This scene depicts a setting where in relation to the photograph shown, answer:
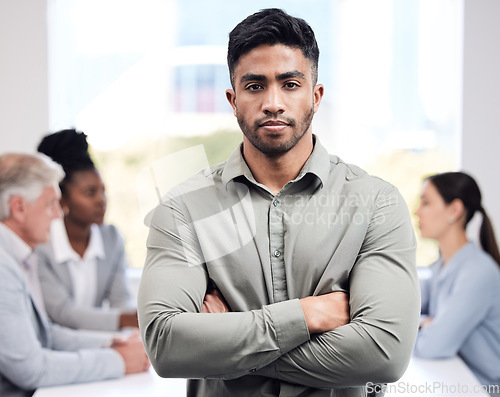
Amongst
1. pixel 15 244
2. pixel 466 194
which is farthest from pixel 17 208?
pixel 466 194

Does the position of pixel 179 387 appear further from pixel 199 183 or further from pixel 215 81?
pixel 215 81

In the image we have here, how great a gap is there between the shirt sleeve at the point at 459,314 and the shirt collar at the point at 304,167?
117 centimetres

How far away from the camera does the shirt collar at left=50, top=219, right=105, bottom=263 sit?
2.61 meters

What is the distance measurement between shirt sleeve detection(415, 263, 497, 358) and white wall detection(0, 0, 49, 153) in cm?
238

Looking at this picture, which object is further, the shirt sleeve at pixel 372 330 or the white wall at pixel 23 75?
the white wall at pixel 23 75

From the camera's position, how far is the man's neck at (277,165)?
1.22m

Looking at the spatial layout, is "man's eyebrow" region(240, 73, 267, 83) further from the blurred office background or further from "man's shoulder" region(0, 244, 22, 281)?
the blurred office background

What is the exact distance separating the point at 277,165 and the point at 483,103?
2.31m

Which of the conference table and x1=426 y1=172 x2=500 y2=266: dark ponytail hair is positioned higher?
x1=426 y1=172 x2=500 y2=266: dark ponytail hair

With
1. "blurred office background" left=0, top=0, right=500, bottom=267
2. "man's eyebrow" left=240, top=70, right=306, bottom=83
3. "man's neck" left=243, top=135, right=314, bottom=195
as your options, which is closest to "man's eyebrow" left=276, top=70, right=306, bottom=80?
"man's eyebrow" left=240, top=70, right=306, bottom=83

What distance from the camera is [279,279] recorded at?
1175 millimetres

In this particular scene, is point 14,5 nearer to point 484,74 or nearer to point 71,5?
point 71,5

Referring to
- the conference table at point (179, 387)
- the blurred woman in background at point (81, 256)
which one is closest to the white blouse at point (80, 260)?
the blurred woman in background at point (81, 256)

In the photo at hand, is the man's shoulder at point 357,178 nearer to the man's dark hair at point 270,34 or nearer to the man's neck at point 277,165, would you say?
the man's neck at point 277,165
